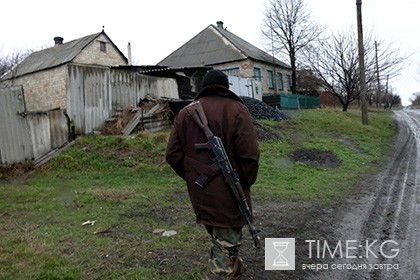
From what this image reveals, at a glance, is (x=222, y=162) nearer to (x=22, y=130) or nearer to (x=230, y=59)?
(x=22, y=130)

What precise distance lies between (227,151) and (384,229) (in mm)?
3166

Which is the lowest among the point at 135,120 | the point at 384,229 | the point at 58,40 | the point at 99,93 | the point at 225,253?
the point at 384,229

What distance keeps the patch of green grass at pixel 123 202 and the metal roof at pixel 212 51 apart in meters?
15.5

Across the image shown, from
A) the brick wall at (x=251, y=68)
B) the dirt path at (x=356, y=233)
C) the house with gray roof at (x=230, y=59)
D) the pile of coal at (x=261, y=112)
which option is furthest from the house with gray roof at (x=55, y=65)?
the dirt path at (x=356, y=233)

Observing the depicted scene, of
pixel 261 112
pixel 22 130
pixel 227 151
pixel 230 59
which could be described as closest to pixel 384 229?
pixel 227 151

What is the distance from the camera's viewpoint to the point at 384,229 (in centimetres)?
475

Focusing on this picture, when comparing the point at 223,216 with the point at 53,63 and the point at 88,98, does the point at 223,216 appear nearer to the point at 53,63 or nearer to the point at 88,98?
the point at 88,98

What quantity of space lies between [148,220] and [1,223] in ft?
7.71

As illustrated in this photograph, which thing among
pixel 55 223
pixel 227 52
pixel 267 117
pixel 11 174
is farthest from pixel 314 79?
pixel 55 223

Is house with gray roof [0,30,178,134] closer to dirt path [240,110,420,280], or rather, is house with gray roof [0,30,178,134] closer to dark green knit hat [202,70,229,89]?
dirt path [240,110,420,280]

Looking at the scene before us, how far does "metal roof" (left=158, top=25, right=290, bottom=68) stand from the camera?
27156 millimetres

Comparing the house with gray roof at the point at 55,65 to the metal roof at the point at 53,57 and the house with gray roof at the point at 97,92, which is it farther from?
the house with gray roof at the point at 97,92

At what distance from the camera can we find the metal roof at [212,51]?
27.2 m

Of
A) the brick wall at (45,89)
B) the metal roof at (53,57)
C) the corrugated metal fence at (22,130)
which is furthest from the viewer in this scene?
the metal roof at (53,57)
